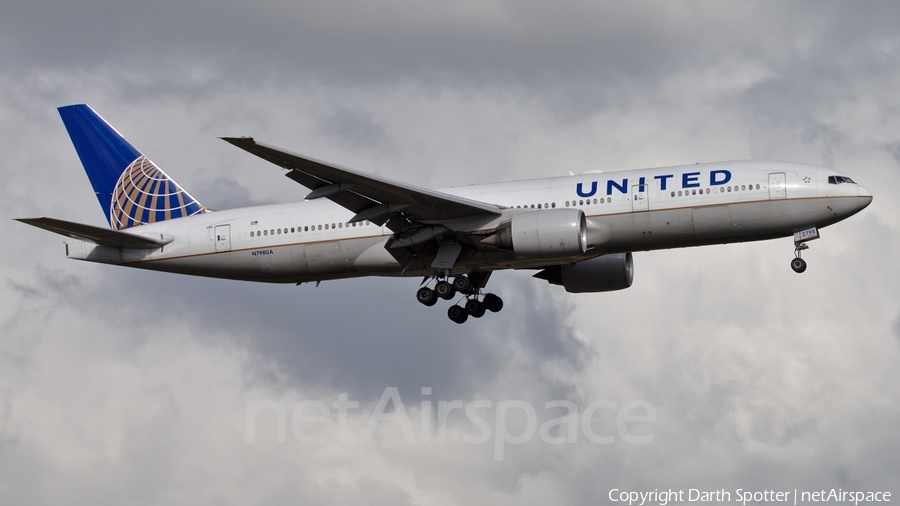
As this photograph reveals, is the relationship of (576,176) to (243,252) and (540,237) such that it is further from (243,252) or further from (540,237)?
(243,252)

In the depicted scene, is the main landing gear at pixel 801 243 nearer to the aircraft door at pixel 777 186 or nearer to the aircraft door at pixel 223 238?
the aircraft door at pixel 777 186

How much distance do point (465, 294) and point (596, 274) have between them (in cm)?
562

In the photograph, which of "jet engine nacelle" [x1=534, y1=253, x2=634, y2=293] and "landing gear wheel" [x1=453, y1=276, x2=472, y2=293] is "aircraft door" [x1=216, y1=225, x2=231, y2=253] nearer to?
"landing gear wheel" [x1=453, y1=276, x2=472, y2=293]

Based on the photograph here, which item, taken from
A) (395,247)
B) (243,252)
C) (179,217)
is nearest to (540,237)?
(395,247)

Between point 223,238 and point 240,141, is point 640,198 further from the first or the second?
point 223,238

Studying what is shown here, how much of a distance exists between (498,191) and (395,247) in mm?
4369

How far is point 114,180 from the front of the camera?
49.9 meters

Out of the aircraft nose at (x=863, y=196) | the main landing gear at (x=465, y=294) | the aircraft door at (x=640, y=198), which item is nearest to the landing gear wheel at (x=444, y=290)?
the main landing gear at (x=465, y=294)

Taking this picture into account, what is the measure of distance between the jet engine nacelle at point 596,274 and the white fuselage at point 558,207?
15.3ft

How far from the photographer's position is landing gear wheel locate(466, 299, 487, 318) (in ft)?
154

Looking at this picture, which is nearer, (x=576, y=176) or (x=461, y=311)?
(x=576, y=176)

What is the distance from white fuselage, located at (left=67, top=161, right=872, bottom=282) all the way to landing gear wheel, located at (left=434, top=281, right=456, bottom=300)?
0.84 meters

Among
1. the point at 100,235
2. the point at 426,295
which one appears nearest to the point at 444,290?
the point at 426,295

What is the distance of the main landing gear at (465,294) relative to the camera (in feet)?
146
